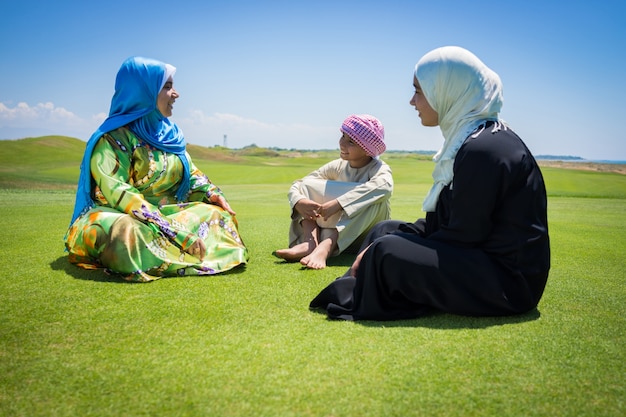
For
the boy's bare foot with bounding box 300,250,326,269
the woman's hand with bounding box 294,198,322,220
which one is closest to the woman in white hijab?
the boy's bare foot with bounding box 300,250,326,269

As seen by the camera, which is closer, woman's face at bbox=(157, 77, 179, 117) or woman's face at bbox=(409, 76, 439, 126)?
woman's face at bbox=(409, 76, 439, 126)

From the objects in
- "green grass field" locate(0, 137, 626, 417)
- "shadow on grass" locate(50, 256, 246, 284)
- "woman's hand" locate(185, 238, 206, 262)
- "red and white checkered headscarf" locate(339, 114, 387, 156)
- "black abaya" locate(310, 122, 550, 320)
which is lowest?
"shadow on grass" locate(50, 256, 246, 284)

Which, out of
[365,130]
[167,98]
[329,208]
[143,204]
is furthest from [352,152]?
[143,204]

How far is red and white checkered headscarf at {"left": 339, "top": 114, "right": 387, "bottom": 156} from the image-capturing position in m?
4.60

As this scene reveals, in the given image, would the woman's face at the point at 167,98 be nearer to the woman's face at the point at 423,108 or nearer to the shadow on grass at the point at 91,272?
the shadow on grass at the point at 91,272

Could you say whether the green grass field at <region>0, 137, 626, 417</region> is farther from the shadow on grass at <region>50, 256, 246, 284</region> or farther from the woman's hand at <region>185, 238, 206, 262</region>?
the woman's hand at <region>185, 238, 206, 262</region>

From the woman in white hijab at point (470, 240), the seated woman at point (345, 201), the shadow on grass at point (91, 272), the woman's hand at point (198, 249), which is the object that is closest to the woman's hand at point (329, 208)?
the seated woman at point (345, 201)

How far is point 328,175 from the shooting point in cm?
521

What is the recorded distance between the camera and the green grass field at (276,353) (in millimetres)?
1877

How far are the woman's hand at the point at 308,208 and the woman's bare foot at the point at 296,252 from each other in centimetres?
30

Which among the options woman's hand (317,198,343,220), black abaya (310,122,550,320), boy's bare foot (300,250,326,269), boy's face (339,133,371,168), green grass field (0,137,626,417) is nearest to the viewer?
green grass field (0,137,626,417)

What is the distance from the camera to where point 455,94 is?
9.94ft

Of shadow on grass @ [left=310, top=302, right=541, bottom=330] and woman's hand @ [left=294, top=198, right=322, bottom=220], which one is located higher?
woman's hand @ [left=294, top=198, right=322, bottom=220]

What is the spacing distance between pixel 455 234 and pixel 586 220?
7.61 m
